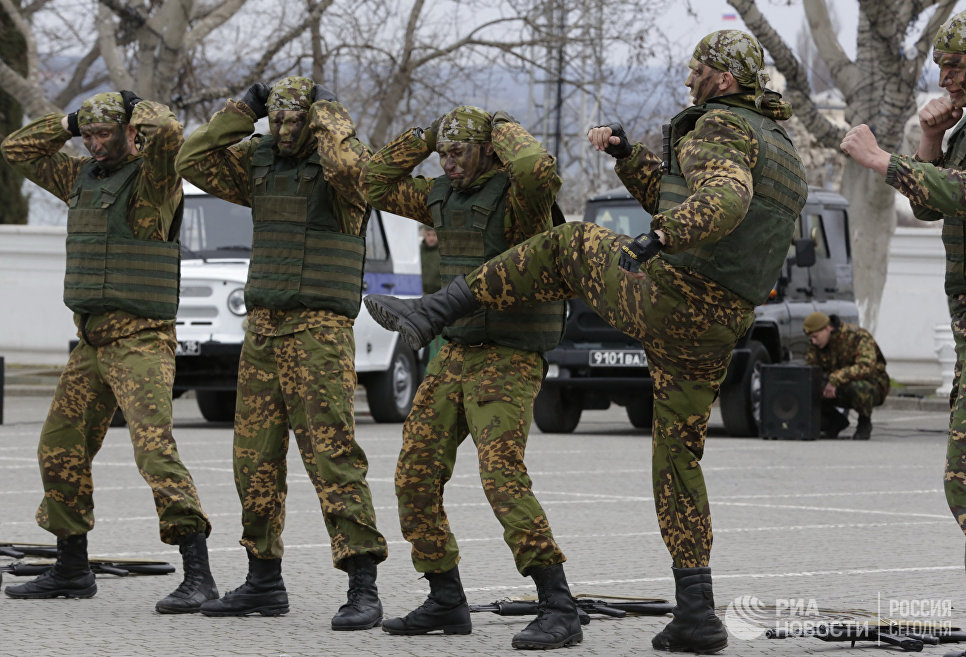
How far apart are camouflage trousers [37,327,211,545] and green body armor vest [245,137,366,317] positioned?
0.58 metres

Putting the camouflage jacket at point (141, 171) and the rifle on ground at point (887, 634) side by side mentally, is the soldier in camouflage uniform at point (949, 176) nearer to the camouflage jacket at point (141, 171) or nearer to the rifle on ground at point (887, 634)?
the rifle on ground at point (887, 634)

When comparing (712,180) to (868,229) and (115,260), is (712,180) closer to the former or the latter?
(115,260)

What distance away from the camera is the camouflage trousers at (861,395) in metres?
16.9

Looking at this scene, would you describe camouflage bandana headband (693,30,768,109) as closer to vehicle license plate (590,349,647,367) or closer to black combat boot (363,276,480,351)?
black combat boot (363,276,480,351)

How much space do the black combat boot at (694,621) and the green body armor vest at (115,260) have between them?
266cm

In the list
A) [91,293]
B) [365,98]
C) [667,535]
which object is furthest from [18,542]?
[365,98]

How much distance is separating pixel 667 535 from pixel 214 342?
1066 centimetres

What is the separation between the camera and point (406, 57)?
90.8 feet

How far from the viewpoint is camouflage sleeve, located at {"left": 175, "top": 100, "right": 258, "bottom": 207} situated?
7168 millimetres

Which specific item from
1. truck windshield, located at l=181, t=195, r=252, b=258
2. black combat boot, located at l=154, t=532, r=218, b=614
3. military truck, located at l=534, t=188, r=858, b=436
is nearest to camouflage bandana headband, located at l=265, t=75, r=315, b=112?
black combat boot, located at l=154, t=532, r=218, b=614

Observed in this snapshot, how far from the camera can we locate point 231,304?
54.0 feet

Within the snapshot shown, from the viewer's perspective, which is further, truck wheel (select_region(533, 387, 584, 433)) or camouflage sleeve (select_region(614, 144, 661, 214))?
truck wheel (select_region(533, 387, 584, 433))

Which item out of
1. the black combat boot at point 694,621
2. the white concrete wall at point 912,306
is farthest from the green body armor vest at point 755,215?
the white concrete wall at point 912,306

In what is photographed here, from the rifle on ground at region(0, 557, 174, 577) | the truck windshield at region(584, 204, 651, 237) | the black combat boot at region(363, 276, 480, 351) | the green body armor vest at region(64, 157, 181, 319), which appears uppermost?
the truck windshield at region(584, 204, 651, 237)
